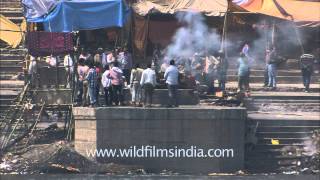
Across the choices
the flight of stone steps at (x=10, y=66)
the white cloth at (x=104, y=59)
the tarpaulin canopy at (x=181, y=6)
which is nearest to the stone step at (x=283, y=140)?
the tarpaulin canopy at (x=181, y=6)

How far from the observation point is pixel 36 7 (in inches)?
1003

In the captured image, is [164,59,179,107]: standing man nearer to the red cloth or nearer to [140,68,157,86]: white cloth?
[140,68,157,86]: white cloth

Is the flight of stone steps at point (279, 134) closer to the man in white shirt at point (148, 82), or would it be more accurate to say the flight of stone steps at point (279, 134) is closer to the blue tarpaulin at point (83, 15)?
the man in white shirt at point (148, 82)

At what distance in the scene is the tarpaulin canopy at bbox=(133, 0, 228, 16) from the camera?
88.1 ft

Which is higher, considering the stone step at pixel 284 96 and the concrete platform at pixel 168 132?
the stone step at pixel 284 96

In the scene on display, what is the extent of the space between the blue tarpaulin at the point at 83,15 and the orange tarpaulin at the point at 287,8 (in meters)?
4.58

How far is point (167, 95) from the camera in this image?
81.5 feet

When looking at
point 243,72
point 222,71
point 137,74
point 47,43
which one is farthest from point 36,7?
point 243,72

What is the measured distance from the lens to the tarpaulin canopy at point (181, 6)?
88.1 feet

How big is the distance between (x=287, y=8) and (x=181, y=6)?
396 centimetres

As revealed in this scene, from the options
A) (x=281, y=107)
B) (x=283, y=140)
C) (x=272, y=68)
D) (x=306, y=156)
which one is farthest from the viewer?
(x=272, y=68)

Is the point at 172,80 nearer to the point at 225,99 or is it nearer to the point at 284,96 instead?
the point at 225,99

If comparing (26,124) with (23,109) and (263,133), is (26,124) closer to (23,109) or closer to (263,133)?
(23,109)

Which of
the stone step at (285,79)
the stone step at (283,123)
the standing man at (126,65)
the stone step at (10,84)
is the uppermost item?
the standing man at (126,65)
